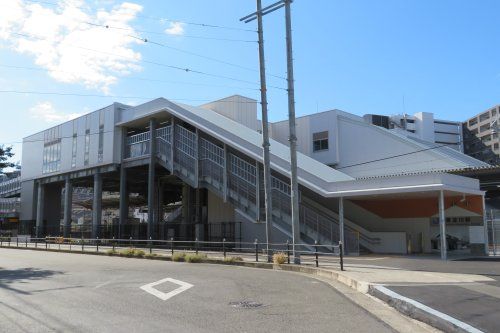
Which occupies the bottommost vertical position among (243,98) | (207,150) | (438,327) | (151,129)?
(438,327)

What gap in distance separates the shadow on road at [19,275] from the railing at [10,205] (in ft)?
140

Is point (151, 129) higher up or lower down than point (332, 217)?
higher up

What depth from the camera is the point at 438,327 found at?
803 centimetres

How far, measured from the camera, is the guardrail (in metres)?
20.2

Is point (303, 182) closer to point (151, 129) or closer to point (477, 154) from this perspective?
point (151, 129)

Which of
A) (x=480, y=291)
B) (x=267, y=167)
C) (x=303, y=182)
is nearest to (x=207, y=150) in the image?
(x=303, y=182)

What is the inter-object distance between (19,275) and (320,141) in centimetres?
2969

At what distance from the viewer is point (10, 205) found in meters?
58.5

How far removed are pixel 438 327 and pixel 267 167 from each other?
44.0 ft

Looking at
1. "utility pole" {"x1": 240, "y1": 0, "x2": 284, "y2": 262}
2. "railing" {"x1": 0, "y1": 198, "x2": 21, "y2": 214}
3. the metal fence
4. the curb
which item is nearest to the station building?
the metal fence

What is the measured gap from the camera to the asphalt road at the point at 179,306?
811 centimetres

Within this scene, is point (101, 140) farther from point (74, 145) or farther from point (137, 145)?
point (74, 145)

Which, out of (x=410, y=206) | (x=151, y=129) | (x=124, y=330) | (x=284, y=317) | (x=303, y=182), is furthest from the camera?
(x=151, y=129)

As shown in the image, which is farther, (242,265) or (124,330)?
(242,265)
